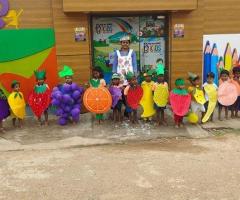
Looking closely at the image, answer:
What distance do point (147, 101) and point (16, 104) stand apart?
2760 mm

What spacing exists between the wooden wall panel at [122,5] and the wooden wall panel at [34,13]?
0.66 meters

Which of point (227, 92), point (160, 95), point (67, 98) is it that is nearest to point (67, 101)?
point (67, 98)

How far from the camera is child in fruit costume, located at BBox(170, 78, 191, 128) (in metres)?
8.47

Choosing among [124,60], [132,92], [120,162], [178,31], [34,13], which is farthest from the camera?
[178,31]

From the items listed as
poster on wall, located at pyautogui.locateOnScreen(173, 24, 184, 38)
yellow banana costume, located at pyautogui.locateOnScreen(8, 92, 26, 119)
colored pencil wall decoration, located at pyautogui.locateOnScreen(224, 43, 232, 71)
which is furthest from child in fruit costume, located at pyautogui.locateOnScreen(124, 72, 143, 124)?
colored pencil wall decoration, located at pyautogui.locateOnScreen(224, 43, 232, 71)

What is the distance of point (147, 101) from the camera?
8844 mm

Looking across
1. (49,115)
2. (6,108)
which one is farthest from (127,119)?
(6,108)

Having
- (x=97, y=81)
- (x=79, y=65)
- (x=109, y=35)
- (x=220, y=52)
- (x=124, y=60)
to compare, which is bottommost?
(x=97, y=81)

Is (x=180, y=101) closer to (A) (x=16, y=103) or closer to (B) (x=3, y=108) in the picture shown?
(A) (x=16, y=103)

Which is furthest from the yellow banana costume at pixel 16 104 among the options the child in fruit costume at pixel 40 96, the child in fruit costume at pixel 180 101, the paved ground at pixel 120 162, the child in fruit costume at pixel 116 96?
the child in fruit costume at pixel 180 101

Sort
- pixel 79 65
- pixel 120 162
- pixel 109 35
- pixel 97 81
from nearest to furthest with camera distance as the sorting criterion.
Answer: pixel 120 162
pixel 97 81
pixel 79 65
pixel 109 35

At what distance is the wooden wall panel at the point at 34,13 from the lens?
9.48 m

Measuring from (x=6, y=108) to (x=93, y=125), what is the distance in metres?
1.85

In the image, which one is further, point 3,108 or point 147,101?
point 147,101
